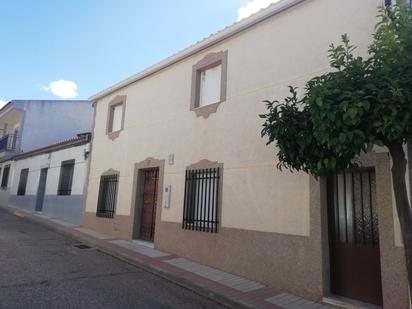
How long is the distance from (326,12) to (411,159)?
308 centimetres

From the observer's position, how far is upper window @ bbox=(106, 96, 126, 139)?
458 inches

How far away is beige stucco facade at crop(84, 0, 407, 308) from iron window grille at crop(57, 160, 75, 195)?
5142mm

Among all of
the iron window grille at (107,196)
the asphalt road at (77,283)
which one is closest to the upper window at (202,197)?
the asphalt road at (77,283)

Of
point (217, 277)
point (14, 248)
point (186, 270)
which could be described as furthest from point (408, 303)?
point (14, 248)

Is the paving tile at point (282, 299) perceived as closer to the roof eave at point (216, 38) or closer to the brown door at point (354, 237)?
the brown door at point (354, 237)

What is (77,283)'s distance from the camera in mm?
6000

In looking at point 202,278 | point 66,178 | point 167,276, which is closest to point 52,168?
point 66,178

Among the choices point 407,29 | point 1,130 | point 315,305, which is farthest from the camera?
point 1,130

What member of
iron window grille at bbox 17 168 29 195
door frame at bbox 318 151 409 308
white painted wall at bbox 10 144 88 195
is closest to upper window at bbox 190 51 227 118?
door frame at bbox 318 151 409 308

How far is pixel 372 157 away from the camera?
5.17 meters

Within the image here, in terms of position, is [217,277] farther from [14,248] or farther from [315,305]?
[14,248]

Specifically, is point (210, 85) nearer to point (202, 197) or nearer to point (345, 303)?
point (202, 197)

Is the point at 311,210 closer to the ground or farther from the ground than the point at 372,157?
closer to the ground

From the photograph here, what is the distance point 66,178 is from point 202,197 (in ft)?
28.1
